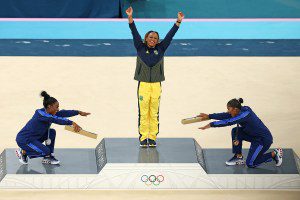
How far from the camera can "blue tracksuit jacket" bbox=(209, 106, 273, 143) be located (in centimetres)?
948

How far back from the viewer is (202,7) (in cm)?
2020

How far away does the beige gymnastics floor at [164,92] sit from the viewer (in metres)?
12.2

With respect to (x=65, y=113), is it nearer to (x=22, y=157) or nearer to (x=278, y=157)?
(x=22, y=157)

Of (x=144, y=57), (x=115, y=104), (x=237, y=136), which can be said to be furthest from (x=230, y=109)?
(x=115, y=104)

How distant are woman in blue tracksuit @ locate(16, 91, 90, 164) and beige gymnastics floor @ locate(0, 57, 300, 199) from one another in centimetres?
→ 161

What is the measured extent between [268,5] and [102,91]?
25.0 feet

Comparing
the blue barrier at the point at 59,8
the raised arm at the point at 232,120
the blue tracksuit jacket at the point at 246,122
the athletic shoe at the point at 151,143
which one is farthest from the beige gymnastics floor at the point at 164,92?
the blue barrier at the point at 59,8

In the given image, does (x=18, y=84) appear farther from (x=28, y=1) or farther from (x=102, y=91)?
(x=28, y=1)

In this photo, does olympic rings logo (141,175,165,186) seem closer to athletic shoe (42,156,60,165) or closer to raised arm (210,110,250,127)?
raised arm (210,110,250,127)

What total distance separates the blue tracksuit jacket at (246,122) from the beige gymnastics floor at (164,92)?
1862mm

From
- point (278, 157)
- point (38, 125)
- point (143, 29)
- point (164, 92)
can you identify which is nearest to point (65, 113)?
point (38, 125)

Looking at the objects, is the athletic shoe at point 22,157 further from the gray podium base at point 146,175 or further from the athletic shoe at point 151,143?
the athletic shoe at point 151,143

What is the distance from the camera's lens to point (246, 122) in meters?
9.59

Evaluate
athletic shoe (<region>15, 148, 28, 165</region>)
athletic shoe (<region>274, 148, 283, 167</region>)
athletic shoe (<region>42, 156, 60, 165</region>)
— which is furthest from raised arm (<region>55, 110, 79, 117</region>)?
athletic shoe (<region>274, 148, 283, 167</region>)
